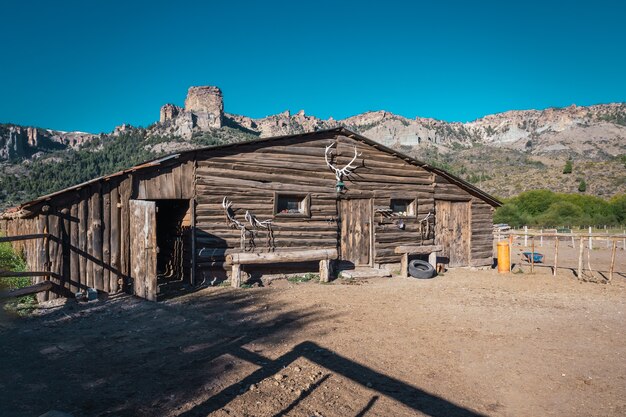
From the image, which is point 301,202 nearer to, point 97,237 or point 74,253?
point 97,237

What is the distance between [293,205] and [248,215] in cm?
167

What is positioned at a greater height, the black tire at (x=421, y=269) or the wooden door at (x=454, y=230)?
the wooden door at (x=454, y=230)

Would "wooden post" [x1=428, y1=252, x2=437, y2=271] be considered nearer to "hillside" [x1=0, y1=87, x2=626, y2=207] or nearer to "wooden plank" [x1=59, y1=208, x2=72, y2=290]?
"wooden plank" [x1=59, y1=208, x2=72, y2=290]

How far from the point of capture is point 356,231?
45.1 ft

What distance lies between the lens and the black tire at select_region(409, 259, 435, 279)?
13.5 metres

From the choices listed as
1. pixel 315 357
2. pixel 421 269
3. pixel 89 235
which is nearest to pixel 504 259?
pixel 421 269

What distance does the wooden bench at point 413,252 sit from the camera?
13.8 metres

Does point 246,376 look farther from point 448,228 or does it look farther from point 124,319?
point 448,228

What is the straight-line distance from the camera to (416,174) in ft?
49.2

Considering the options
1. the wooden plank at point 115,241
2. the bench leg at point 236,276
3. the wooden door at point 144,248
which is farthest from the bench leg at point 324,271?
the wooden plank at point 115,241

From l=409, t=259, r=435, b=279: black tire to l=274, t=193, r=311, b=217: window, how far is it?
13.2 ft

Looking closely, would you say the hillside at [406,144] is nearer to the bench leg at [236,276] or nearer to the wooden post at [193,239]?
the wooden post at [193,239]

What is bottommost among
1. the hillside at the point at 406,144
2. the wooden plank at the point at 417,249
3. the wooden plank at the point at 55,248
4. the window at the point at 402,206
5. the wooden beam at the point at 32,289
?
the wooden beam at the point at 32,289

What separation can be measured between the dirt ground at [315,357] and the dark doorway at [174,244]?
79.8 inches
